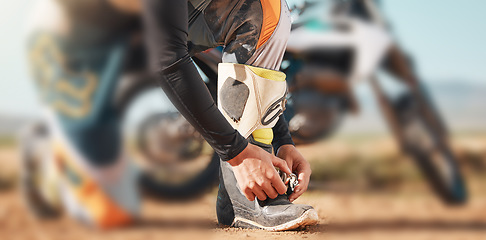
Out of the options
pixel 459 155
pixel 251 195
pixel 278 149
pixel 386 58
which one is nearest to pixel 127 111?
pixel 251 195

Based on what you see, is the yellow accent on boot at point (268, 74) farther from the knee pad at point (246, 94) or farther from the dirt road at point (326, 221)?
the dirt road at point (326, 221)

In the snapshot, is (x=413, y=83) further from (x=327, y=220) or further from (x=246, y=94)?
(x=246, y=94)

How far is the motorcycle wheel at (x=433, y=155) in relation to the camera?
2.54 meters

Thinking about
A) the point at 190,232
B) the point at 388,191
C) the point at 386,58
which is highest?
the point at 190,232

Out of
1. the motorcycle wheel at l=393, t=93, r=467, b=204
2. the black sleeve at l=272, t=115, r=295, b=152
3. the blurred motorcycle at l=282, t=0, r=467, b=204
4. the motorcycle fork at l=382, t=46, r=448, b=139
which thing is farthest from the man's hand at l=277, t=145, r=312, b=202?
the motorcycle wheel at l=393, t=93, r=467, b=204

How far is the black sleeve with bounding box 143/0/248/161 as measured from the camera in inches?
15.2

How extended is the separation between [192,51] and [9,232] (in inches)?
16.0

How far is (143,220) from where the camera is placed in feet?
1.08

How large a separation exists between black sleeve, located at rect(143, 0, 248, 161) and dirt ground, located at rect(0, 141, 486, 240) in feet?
0.31

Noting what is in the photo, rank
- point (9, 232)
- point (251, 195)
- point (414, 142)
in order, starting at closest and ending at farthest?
point (9, 232), point (251, 195), point (414, 142)

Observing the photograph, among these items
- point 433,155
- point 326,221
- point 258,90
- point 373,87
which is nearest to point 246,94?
point 258,90

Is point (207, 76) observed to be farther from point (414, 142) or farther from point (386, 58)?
point (414, 142)

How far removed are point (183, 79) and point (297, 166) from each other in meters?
0.30

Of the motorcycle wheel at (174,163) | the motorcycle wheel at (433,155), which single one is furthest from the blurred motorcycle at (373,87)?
the motorcycle wheel at (174,163)
